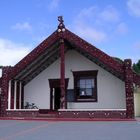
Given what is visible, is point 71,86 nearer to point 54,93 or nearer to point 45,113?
point 54,93

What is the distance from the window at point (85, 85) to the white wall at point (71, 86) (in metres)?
0.30

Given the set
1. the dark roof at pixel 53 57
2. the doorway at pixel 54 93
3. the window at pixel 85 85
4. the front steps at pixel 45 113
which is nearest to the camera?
the dark roof at pixel 53 57

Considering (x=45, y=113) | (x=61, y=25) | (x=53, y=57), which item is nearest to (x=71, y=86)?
(x=53, y=57)

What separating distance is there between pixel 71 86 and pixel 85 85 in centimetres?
110

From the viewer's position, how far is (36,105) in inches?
1033

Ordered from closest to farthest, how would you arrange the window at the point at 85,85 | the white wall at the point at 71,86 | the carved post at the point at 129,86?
1. the carved post at the point at 129,86
2. the white wall at the point at 71,86
3. the window at the point at 85,85

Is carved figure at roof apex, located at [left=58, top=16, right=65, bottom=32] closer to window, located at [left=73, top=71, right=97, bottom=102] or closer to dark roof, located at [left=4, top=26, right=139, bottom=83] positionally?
dark roof, located at [left=4, top=26, right=139, bottom=83]

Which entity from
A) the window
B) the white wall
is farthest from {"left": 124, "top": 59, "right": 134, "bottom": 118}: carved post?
the window

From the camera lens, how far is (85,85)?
24844mm

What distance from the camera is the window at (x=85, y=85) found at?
968 inches

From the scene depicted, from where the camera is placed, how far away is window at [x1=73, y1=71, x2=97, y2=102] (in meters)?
24.6

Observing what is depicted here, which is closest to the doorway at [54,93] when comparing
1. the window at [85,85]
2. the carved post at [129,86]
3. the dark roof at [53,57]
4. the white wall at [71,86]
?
the white wall at [71,86]

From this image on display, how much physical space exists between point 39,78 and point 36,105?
6.83 ft

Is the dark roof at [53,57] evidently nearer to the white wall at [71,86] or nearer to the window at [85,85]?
the white wall at [71,86]
